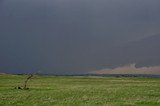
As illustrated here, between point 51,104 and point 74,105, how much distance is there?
7.95 ft

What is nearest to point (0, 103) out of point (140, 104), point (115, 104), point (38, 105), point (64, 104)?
point (38, 105)

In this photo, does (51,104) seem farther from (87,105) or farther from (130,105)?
(130,105)

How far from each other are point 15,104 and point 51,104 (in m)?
3.44

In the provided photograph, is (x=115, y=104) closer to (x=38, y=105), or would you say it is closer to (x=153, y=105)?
(x=153, y=105)

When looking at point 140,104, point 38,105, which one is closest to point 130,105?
point 140,104

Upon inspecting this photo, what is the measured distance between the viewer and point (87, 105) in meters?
33.8

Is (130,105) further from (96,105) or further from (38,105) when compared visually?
(38,105)

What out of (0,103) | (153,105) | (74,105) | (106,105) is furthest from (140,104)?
(0,103)

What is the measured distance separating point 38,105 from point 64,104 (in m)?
2.48

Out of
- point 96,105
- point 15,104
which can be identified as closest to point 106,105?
point 96,105

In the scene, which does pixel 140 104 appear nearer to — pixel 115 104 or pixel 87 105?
pixel 115 104

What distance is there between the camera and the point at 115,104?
3466 cm

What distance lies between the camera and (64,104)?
1375 inches

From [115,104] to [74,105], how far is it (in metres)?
3.87
